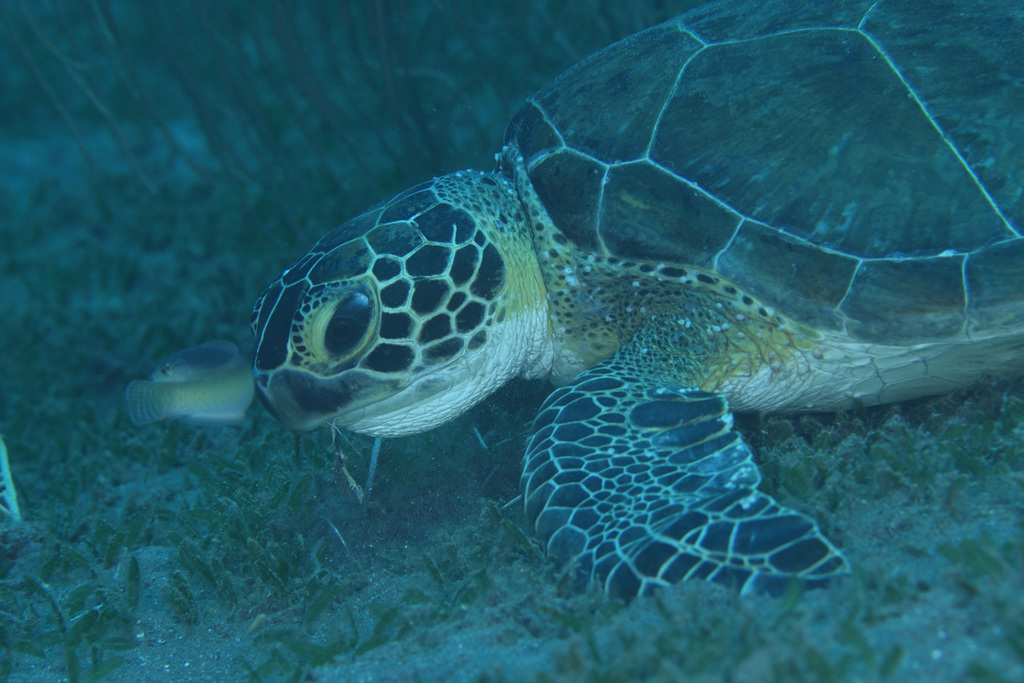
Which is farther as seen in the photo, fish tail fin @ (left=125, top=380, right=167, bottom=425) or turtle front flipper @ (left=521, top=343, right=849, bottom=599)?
fish tail fin @ (left=125, top=380, right=167, bottom=425)

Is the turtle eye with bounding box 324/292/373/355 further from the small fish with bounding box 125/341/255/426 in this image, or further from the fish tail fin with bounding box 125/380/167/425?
the fish tail fin with bounding box 125/380/167/425

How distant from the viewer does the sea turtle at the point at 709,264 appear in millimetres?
1860

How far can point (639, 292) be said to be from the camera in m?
2.21

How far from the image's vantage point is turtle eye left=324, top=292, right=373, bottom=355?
6.31 feet

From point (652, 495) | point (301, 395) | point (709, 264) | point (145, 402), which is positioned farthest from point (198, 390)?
point (709, 264)

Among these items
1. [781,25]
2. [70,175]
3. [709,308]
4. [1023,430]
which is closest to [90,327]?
[70,175]

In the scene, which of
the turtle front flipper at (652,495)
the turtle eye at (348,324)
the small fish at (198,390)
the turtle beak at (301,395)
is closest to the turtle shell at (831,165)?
the turtle front flipper at (652,495)

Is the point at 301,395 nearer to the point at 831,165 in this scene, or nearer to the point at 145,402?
the point at 145,402

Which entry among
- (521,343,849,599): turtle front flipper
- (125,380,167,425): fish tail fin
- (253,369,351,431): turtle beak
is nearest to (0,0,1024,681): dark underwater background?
(521,343,849,599): turtle front flipper

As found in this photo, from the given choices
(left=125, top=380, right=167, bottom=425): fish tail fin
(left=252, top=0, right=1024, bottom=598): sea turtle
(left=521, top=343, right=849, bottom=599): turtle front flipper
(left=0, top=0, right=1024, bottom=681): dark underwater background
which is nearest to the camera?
(left=0, top=0, right=1024, bottom=681): dark underwater background

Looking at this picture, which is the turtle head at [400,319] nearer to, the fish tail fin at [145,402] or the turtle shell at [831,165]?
the turtle shell at [831,165]

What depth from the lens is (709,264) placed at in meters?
2.00

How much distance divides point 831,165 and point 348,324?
5.42ft

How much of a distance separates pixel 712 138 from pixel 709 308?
594 millimetres
